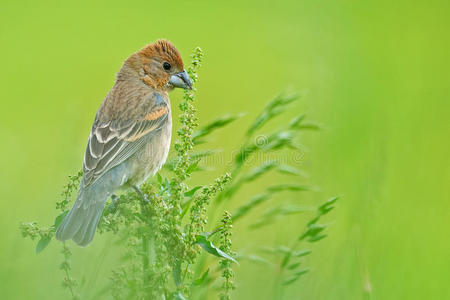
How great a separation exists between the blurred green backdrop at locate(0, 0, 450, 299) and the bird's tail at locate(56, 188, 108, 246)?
5.6 inches

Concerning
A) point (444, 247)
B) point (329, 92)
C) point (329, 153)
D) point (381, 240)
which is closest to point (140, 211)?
point (381, 240)

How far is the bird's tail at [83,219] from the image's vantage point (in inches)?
145

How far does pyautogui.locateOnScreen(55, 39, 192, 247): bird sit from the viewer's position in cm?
449

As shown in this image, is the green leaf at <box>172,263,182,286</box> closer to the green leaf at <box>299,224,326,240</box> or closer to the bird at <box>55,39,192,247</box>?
the green leaf at <box>299,224,326,240</box>

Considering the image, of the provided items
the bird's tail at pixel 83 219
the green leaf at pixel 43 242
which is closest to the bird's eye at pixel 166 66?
the bird's tail at pixel 83 219

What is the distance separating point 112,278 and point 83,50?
1070 centimetres

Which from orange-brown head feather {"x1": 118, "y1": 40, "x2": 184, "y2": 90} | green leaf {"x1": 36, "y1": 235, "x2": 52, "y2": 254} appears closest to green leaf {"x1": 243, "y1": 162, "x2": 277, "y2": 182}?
green leaf {"x1": 36, "y1": 235, "x2": 52, "y2": 254}

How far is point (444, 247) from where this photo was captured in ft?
20.2

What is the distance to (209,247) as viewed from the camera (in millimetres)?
3033

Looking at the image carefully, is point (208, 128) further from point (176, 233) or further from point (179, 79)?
point (179, 79)

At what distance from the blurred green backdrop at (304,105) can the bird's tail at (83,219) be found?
14 centimetres

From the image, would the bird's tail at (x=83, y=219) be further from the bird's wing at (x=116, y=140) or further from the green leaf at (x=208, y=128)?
the green leaf at (x=208, y=128)

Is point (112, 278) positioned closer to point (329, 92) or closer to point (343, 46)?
point (329, 92)

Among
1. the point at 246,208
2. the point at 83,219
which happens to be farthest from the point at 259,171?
the point at 83,219
